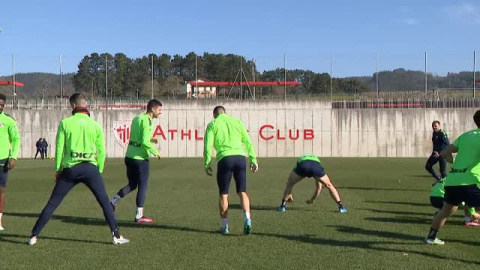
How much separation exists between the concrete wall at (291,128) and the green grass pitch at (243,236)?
22574mm

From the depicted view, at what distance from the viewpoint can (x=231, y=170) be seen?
7.60m

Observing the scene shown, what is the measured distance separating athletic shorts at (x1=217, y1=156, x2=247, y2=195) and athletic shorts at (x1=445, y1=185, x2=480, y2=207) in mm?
2722

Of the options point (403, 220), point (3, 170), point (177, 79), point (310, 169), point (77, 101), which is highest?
point (177, 79)

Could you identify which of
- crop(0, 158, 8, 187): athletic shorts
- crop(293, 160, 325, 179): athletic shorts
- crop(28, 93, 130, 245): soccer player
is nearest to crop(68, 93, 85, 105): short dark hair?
crop(28, 93, 130, 245): soccer player

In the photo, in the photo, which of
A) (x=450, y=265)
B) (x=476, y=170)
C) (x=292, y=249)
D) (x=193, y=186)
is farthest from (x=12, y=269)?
(x=193, y=186)

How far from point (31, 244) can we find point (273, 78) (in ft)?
115

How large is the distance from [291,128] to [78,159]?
95.8 feet

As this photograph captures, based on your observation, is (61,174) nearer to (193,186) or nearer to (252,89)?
(193,186)

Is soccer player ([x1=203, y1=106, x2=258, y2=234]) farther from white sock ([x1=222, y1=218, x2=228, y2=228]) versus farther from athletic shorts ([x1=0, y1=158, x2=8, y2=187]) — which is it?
athletic shorts ([x1=0, y1=158, x2=8, y2=187])

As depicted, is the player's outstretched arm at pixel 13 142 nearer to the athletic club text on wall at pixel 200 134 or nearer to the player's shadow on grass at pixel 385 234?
the player's shadow on grass at pixel 385 234

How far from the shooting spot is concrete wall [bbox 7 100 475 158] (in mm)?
34844

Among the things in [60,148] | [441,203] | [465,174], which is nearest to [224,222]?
[60,148]

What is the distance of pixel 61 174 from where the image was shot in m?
6.84

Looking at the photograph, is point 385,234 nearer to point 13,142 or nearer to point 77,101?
point 77,101
